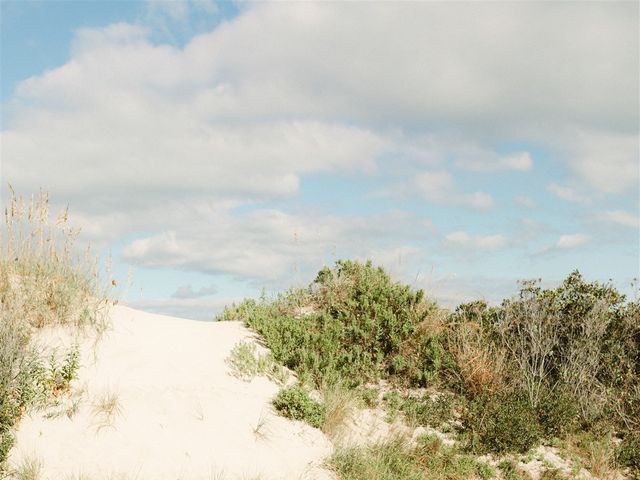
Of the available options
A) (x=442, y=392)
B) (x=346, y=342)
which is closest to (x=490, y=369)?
(x=442, y=392)

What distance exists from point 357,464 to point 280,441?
131cm

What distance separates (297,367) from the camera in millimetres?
11562

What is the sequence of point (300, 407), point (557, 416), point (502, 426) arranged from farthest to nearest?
1. point (557, 416)
2. point (502, 426)
3. point (300, 407)

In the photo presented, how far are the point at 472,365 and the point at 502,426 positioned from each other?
167 cm

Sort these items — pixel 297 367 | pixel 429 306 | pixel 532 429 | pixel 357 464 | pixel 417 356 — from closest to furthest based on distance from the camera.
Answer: pixel 357 464 < pixel 532 429 < pixel 297 367 < pixel 417 356 < pixel 429 306

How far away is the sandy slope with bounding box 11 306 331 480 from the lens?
880cm

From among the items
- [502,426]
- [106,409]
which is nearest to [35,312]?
[106,409]

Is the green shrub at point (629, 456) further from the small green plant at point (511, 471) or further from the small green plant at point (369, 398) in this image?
the small green plant at point (369, 398)

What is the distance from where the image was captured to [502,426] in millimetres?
10500

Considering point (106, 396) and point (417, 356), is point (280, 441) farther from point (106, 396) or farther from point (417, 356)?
point (417, 356)

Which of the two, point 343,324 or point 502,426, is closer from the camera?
point 502,426

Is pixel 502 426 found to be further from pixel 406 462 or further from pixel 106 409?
pixel 106 409

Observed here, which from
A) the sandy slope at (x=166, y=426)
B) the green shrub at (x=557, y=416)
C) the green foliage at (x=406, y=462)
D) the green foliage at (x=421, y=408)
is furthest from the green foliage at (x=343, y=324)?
the green shrub at (x=557, y=416)

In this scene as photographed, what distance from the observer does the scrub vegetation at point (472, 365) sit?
34.4 feet
